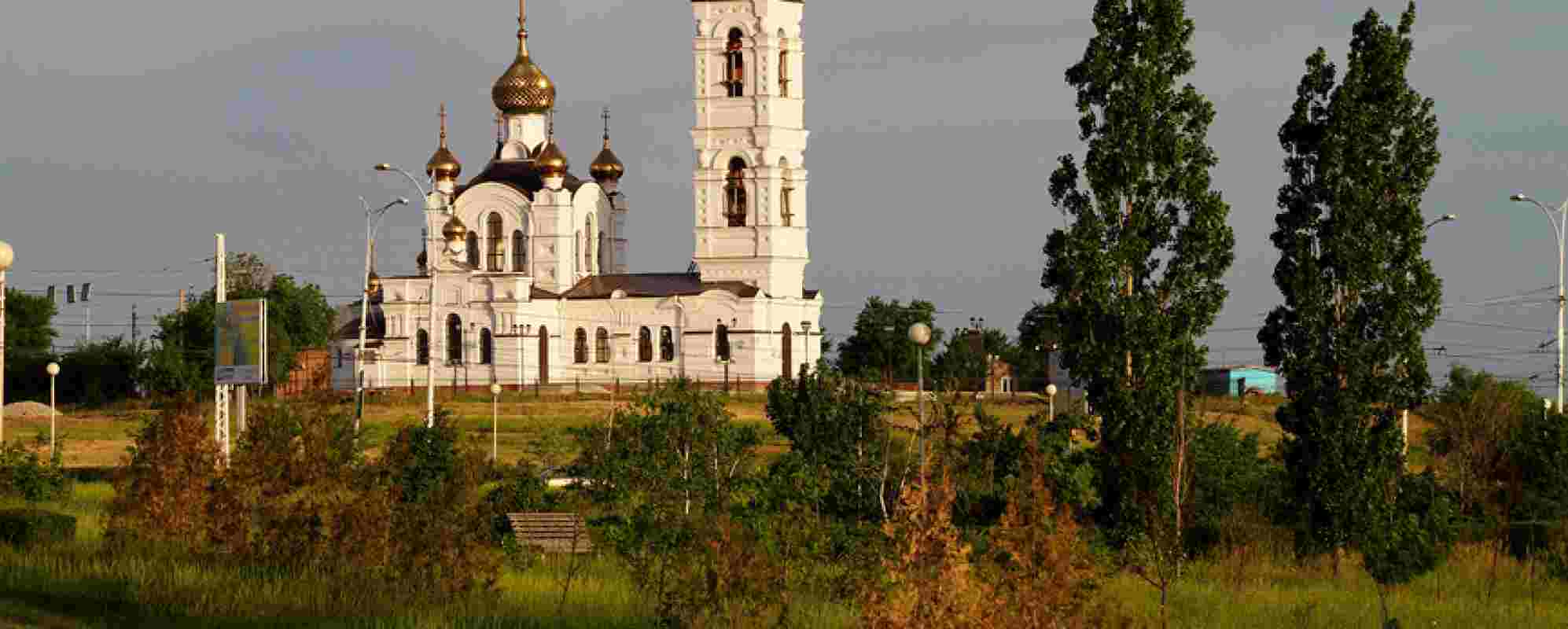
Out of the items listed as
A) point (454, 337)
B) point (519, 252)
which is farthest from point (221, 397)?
point (519, 252)

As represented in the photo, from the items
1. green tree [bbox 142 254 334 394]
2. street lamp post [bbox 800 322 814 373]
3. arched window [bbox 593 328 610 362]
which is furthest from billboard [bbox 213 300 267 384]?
arched window [bbox 593 328 610 362]

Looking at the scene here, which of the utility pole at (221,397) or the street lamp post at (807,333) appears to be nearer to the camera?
the utility pole at (221,397)

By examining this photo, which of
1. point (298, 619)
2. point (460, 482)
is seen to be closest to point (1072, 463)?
point (460, 482)

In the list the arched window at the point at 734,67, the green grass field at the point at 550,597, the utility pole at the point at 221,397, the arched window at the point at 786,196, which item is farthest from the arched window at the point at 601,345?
the green grass field at the point at 550,597

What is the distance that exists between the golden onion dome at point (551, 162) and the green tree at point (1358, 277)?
→ 196ft

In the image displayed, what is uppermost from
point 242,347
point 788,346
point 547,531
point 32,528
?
point 788,346

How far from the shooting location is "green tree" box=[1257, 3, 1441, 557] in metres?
29.8

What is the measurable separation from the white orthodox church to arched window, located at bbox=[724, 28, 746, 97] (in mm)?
41

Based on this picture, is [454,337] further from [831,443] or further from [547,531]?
[547,531]

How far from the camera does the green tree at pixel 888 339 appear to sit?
91625 mm

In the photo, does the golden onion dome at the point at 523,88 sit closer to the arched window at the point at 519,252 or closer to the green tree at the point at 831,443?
the arched window at the point at 519,252

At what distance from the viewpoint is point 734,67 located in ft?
275

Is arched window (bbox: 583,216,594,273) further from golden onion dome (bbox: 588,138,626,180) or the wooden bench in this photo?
the wooden bench

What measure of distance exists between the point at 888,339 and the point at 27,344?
3679cm
